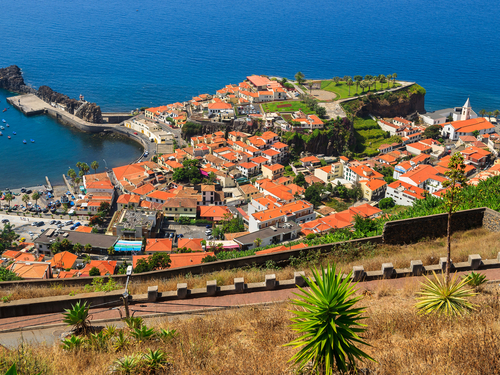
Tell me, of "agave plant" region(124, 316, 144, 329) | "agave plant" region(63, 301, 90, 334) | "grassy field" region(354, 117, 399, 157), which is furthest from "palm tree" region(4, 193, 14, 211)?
"agave plant" region(124, 316, 144, 329)

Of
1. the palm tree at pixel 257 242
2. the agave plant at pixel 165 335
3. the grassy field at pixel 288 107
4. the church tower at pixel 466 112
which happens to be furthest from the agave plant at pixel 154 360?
→ the church tower at pixel 466 112

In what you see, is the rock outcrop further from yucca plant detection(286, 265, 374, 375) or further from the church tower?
yucca plant detection(286, 265, 374, 375)

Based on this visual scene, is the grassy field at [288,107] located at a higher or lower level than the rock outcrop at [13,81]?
lower

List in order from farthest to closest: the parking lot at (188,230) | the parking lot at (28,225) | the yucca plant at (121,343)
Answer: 1. the parking lot at (28,225)
2. the parking lot at (188,230)
3. the yucca plant at (121,343)

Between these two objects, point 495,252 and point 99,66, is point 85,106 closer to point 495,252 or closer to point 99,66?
point 99,66

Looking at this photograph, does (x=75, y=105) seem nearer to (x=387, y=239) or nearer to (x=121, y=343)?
(x=387, y=239)

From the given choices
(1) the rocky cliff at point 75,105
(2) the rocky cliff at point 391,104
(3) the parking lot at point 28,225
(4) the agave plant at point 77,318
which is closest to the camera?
(4) the agave plant at point 77,318

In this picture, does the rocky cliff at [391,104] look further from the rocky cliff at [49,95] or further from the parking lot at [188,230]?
the rocky cliff at [49,95]

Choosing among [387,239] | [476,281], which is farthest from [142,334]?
[387,239]
